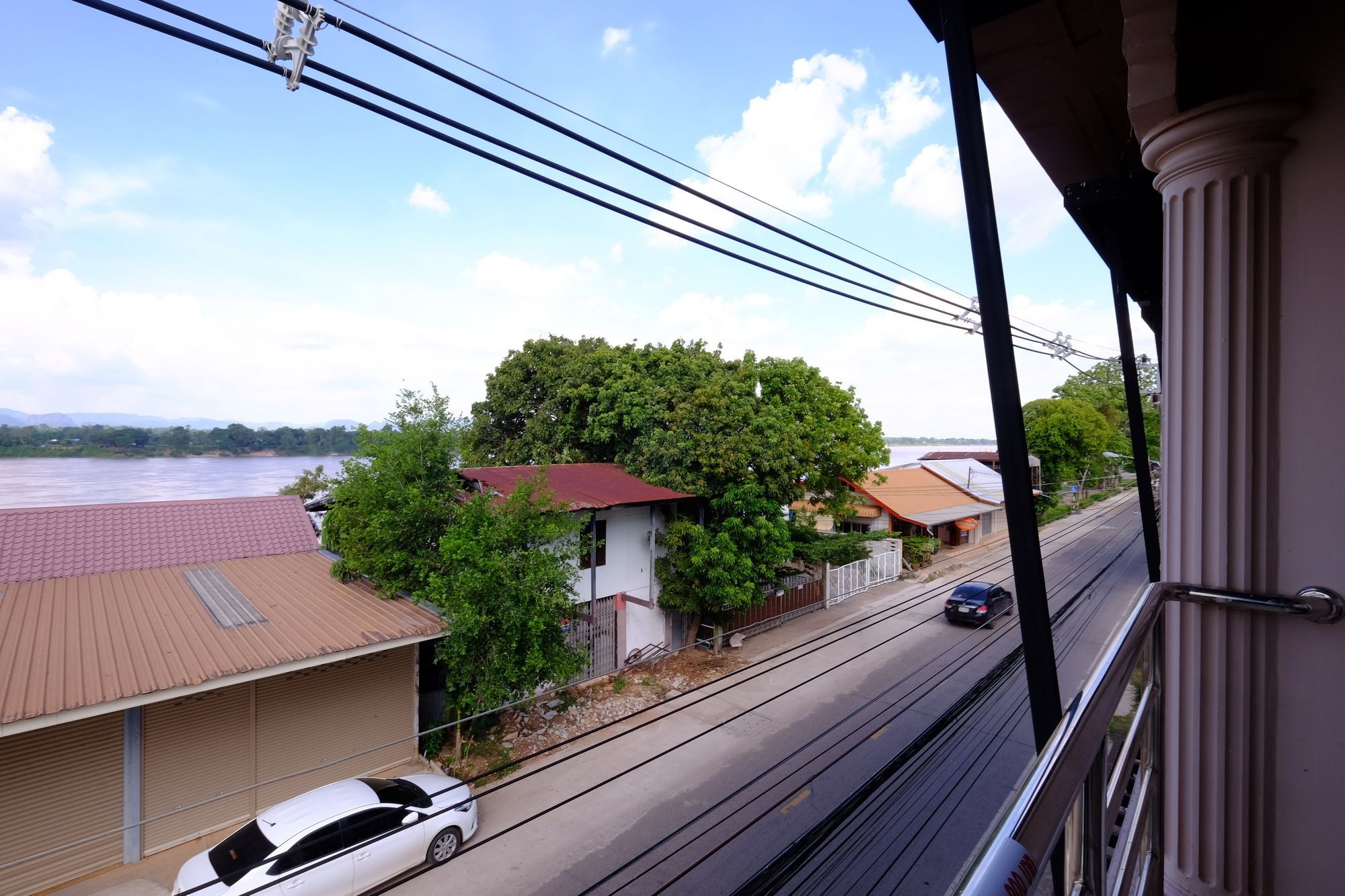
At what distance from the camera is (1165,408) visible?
2.09m

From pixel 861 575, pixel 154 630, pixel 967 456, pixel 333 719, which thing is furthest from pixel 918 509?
pixel 154 630

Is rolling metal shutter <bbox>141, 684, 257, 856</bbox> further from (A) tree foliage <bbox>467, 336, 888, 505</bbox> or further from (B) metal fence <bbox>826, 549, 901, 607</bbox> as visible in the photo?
(B) metal fence <bbox>826, 549, 901, 607</bbox>

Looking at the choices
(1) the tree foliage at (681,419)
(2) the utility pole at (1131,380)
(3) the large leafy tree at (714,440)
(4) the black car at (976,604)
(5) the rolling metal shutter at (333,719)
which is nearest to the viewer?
(2) the utility pole at (1131,380)

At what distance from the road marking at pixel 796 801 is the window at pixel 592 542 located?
467 cm

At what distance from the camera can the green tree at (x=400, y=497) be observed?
327 inches

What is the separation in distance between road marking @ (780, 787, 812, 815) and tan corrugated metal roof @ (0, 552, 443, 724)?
4782mm

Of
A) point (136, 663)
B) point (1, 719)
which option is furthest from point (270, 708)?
point (1, 719)

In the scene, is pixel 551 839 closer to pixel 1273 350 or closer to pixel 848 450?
pixel 1273 350

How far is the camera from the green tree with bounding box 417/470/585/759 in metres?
7.54

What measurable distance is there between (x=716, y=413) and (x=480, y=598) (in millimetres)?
6111

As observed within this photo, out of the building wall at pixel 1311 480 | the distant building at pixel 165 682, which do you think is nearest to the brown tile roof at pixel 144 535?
the distant building at pixel 165 682

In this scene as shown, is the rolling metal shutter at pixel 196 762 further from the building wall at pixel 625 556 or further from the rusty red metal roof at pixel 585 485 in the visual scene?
the building wall at pixel 625 556

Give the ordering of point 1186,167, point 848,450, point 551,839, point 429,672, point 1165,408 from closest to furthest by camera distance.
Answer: point 1186,167
point 1165,408
point 551,839
point 429,672
point 848,450

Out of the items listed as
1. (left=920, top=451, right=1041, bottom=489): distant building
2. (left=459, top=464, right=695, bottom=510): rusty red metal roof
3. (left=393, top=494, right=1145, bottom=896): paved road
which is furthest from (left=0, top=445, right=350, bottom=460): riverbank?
(left=920, top=451, right=1041, bottom=489): distant building
